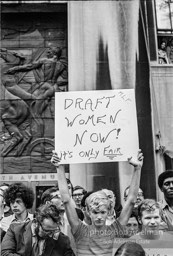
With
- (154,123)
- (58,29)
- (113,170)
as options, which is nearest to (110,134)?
(113,170)

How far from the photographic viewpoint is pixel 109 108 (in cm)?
373

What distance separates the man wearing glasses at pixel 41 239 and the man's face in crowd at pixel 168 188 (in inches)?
54.8

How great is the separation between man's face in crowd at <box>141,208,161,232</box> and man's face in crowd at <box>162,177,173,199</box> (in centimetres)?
76

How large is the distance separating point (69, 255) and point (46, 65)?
8.55 metres

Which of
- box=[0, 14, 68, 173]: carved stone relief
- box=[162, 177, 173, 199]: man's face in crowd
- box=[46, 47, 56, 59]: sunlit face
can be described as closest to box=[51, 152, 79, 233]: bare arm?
box=[162, 177, 173, 199]: man's face in crowd

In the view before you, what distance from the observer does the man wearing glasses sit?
2.87 meters

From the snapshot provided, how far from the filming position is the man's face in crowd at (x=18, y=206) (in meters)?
3.72

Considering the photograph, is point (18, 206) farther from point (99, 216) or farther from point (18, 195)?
point (99, 216)

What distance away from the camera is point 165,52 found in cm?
1055

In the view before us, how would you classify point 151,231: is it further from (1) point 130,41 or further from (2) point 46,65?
(2) point 46,65

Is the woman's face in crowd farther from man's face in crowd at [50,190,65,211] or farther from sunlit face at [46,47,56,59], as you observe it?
sunlit face at [46,47,56,59]

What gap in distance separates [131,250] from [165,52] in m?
8.77

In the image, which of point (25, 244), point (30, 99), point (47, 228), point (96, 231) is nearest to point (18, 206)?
→ point (25, 244)

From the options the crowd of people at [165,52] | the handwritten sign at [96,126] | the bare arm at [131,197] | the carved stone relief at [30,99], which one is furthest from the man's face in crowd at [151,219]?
the crowd of people at [165,52]
